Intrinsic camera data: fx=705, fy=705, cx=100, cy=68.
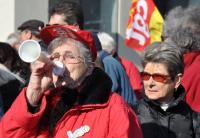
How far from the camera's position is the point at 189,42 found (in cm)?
498

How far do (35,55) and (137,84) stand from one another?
11.1ft

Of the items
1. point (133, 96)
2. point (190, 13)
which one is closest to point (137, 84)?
point (133, 96)

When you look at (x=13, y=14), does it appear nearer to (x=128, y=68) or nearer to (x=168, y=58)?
(x=128, y=68)

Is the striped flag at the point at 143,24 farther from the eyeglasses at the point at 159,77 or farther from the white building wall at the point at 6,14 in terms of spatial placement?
A: the eyeglasses at the point at 159,77

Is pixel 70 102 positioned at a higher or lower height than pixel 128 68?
higher

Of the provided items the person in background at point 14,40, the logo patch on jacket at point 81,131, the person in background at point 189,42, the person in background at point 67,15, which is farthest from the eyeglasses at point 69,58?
the person in background at point 14,40

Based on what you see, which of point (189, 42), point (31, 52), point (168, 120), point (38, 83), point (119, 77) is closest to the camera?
point (31, 52)

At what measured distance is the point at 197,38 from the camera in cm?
501

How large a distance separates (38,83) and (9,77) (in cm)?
210

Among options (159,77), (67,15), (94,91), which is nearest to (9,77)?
(67,15)

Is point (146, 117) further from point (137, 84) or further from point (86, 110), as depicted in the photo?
point (137, 84)

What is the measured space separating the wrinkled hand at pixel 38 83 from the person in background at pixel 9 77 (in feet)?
4.59

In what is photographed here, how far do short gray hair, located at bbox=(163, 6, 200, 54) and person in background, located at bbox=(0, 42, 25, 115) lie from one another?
1330mm

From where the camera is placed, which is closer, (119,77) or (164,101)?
(164,101)
